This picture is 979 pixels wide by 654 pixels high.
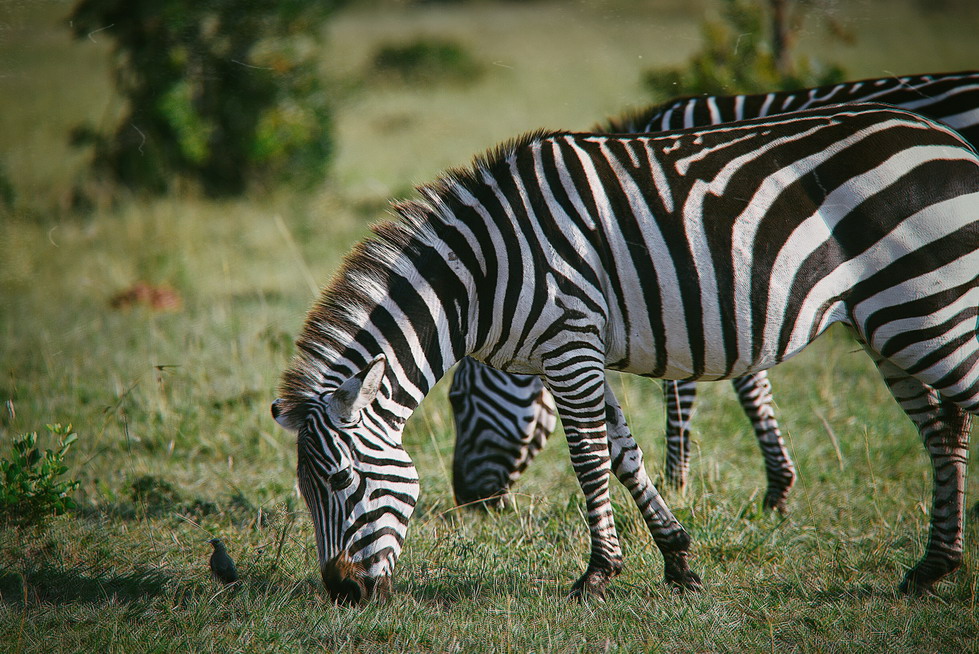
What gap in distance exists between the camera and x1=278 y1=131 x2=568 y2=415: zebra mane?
131 inches

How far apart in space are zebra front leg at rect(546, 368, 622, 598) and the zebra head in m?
0.82

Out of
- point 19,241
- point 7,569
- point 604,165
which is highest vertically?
point 19,241

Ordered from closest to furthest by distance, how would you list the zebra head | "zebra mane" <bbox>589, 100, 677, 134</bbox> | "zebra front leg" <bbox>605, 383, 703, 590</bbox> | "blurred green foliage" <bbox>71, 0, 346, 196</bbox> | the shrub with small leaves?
the zebra head → "zebra front leg" <bbox>605, 383, 703, 590</bbox> → the shrub with small leaves → "zebra mane" <bbox>589, 100, 677, 134</bbox> → "blurred green foliage" <bbox>71, 0, 346, 196</bbox>

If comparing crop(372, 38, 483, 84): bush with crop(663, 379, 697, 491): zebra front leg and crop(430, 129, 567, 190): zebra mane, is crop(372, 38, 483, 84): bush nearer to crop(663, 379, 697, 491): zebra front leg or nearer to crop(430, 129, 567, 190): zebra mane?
crop(663, 379, 697, 491): zebra front leg

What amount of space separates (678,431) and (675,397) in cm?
22

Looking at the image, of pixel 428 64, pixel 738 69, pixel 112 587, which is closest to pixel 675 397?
pixel 112 587

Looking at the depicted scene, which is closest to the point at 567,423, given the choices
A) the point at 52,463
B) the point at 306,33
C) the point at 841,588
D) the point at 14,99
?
the point at 841,588

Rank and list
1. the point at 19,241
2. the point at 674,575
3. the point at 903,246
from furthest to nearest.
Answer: the point at 19,241 → the point at 674,575 → the point at 903,246

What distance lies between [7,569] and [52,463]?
0.54 meters

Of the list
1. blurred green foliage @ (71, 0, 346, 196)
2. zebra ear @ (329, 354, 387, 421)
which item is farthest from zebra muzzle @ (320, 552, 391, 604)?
blurred green foliage @ (71, 0, 346, 196)

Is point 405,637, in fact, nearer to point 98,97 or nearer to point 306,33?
point 306,33

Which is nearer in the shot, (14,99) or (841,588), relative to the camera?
(841,588)

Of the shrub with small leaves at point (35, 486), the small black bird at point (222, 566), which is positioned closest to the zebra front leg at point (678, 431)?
the small black bird at point (222, 566)

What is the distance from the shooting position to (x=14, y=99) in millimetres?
16016
